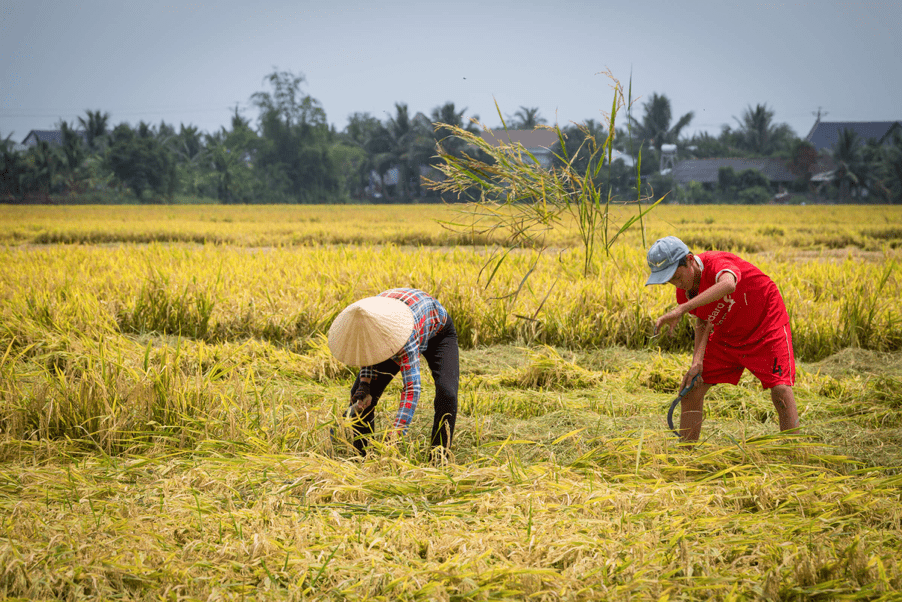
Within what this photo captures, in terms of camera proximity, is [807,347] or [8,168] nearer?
[807,347]

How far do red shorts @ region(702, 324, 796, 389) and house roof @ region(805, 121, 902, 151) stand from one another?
53698 mm

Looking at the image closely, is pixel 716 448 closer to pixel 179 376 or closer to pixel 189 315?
pixel 179 376

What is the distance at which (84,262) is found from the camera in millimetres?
5957

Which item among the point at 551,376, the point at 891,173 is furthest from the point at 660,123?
the point at 551,376

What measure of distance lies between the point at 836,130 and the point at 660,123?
66.0 ft

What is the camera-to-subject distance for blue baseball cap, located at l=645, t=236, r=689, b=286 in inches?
83.5

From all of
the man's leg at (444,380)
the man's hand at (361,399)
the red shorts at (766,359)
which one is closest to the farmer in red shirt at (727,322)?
the red shorts at (766,359)

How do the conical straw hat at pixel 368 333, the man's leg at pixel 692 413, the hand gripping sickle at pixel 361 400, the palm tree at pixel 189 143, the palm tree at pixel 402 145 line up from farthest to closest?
the palm tree at pixel 189 143 → the palm tree at pixel 402 145 → the man's leg at pixel 692 413 → the hand gripping sickle at pixel 361 400 → the conical straw hat at pixel 368 333


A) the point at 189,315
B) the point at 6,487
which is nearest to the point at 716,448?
the point at 6,487

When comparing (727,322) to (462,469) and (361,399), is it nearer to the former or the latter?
(462,469)

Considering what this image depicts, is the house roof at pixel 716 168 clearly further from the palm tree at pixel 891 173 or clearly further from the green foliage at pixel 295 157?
the green foliage at pixel 295 157

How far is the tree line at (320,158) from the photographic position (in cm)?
3050

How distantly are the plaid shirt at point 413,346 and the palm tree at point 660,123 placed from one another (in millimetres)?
43828

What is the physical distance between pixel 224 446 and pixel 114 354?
1097 mm
